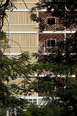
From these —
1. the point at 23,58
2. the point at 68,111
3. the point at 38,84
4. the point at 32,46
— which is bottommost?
the point at 32,46

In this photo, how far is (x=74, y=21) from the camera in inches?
353

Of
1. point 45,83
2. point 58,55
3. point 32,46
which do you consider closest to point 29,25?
point 32,46

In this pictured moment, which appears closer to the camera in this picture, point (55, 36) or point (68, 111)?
point (68, 111)

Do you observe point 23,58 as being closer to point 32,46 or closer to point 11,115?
point 11,115

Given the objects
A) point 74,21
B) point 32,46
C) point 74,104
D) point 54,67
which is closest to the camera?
point 54,67

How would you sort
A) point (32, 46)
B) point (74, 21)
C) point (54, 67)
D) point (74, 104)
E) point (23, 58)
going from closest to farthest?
point (54, 67)
point (23, 58)
point (74, 104)
point (74, 21)
point (32, 46)

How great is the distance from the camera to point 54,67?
169 inches

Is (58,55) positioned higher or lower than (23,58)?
lower

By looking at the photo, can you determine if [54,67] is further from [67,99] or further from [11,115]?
[67,99]

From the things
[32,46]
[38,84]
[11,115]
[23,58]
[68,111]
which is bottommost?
[32,46]

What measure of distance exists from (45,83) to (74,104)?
4.53 feet

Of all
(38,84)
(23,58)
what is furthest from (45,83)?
(23,58)

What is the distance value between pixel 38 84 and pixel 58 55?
15.7ft

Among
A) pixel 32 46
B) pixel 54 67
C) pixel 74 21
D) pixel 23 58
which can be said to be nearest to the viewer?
pixel 54 67
